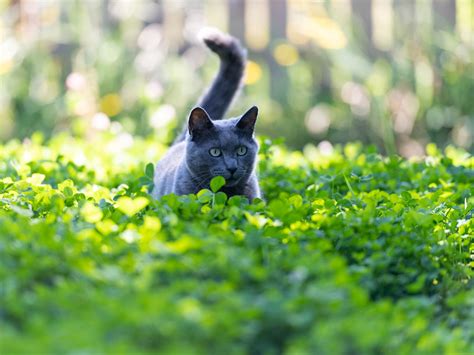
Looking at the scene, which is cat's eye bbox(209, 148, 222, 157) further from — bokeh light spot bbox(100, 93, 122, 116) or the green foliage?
bokeh light spot bbox(100, 93, 122, 116)

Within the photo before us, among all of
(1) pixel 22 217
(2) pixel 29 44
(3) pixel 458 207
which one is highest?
(2) pixel 29 44

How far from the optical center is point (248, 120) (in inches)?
169

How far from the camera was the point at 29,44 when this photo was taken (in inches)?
333

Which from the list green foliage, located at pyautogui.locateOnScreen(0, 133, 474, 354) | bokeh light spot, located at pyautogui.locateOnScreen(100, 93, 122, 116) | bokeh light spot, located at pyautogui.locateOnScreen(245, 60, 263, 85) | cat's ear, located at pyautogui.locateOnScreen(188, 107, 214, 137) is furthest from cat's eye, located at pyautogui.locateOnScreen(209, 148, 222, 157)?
bokeh light spot, located at pyautogui.locateOnScreen(245, 60, 263, 85)

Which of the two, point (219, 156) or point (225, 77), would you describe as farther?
point (225, 77)

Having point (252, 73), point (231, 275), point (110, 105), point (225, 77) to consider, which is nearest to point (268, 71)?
point (252, 73)

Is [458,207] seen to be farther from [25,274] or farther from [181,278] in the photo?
[25,274]

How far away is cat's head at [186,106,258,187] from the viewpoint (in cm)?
418

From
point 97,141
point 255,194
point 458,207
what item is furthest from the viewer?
point 97,141

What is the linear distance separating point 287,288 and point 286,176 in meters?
2.23

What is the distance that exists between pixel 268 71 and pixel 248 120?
5508 mm

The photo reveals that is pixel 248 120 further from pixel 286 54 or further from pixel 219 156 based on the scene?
pixel 286 54

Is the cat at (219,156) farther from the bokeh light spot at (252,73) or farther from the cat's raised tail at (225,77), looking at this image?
the bokeh light spot at (252,73)

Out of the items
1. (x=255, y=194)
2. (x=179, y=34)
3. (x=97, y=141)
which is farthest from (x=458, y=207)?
(x=179, y=34)
